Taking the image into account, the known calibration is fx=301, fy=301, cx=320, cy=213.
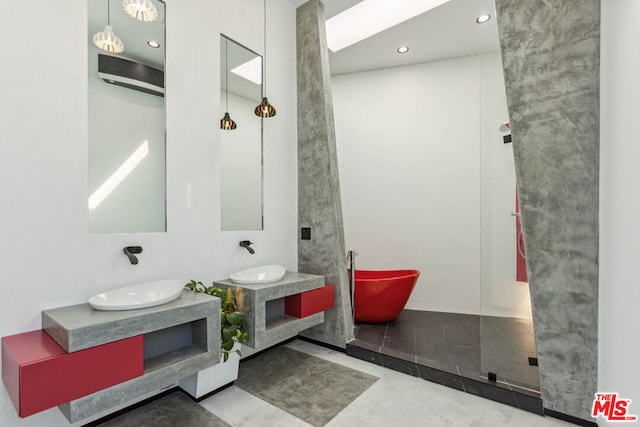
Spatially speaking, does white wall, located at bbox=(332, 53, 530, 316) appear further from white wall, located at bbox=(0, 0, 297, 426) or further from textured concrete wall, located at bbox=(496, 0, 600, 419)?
white wall, located at bbox=(0, 0, 297, 426)

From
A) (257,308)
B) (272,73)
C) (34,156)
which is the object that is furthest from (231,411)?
(272,73)

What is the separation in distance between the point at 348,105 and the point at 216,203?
2.75m

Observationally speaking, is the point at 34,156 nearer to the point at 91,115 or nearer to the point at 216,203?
the point at 91,115

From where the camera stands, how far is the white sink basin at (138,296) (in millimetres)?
1617

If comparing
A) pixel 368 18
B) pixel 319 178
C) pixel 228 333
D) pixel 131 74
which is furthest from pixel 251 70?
pixel 228 333

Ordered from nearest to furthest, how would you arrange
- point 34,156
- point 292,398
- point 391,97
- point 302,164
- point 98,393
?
point 98,393
point 34,156
point 292,398
point 302,164
point 391,97

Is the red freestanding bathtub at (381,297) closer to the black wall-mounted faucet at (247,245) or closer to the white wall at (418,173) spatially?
the white wall at (418,173)

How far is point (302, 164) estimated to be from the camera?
3.28 metres

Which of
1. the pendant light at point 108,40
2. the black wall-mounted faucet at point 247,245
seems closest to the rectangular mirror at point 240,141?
the black wall-mounted faucet at point 247,245

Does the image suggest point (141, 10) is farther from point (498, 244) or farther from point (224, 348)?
point (498, 244)

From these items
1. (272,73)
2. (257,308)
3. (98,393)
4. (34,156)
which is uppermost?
(272,73)

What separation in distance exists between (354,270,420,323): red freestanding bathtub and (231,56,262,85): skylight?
236 centimetres

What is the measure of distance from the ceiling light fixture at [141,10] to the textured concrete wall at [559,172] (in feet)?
7.99

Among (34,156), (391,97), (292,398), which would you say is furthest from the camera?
(391,97)
